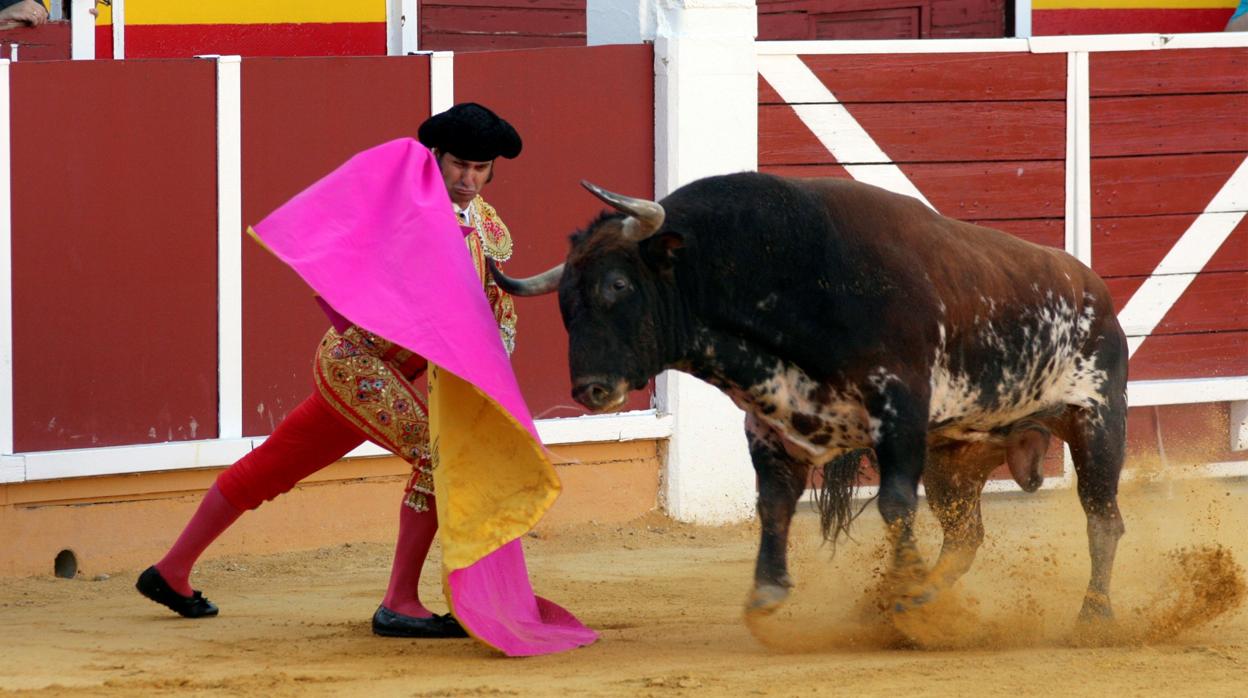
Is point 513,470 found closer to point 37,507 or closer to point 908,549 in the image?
point 908,549

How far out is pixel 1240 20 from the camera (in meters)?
8.52

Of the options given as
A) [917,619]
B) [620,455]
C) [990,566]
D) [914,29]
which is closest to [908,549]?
[917,619]

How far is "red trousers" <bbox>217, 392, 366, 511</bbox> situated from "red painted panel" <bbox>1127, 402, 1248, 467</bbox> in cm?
388

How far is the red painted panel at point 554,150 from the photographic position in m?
6.58

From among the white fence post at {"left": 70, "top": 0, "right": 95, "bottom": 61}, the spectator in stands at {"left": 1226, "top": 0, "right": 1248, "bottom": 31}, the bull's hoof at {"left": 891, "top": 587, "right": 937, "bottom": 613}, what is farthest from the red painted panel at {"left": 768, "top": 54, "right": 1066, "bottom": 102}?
the white fence post at {"left": 70, "top": 0, "right": 95, "bottom": 61}

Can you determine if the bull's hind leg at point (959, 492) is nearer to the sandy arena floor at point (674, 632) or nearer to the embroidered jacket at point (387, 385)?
the sandy arena floor at point (674, 632)

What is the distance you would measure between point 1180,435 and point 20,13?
15.5 feet

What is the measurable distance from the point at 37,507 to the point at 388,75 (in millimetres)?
1834

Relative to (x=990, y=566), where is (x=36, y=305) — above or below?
above

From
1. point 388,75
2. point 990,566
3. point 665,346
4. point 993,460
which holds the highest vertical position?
point 388,75

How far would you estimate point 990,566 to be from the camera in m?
6.19

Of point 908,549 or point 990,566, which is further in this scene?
point 990,566

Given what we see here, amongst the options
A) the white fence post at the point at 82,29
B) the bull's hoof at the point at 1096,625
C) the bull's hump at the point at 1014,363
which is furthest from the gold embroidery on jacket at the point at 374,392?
the white fence post at the point at 82,29

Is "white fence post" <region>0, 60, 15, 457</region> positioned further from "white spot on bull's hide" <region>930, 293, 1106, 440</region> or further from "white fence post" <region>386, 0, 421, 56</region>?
"white fence post" <region>386, 0, 421, 56</region>
